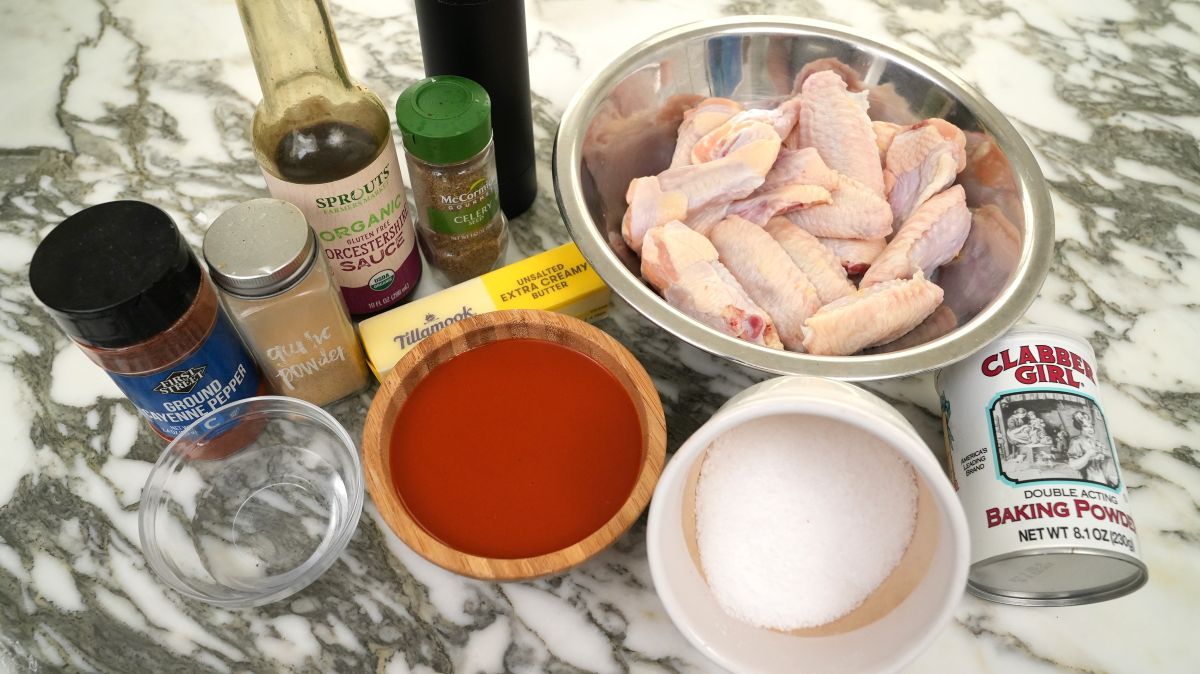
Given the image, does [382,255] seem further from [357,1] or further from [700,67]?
[357,1]

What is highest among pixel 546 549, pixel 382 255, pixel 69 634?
pixel 382 255

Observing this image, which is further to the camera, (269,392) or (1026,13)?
(1026,13)

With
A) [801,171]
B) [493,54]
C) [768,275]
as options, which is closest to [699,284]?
[768,275]

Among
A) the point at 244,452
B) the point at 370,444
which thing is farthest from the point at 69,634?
the point at 370,444

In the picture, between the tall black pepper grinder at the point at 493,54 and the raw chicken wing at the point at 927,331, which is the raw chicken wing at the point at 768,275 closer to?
the raw chicken wing at the point at 927,331

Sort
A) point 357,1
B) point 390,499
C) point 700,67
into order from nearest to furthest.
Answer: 1. point 390,499
2. point 700,67
3. point 357,1

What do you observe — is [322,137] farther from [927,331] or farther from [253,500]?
[927,331]

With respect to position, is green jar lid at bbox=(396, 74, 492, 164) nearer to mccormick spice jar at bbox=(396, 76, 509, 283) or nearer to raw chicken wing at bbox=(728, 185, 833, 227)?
mccormick spice jar at bbox=(396, 76, 509, 283)

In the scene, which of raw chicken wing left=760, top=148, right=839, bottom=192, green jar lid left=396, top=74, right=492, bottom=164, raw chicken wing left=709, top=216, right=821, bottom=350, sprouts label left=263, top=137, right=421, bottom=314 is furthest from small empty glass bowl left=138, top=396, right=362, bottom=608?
raw chicken wing left=760, top=148, right=839, bottom=192

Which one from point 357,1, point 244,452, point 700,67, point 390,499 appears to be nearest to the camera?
point 390,499

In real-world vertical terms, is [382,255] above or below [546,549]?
above
